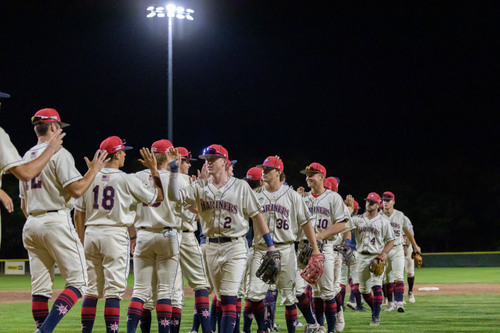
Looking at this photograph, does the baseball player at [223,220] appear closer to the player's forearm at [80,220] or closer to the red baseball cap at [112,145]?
the red baseball cap at [112,145]

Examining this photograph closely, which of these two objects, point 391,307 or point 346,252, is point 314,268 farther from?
point 391,307

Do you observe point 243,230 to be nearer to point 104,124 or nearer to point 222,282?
point 222,282

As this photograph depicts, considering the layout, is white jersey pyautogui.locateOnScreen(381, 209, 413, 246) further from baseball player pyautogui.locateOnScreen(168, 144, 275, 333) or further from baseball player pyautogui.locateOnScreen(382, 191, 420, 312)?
baseball player pyautogui.locateOnScreen(168, 144, 275, 333)

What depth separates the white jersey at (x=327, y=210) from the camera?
8.15 metres

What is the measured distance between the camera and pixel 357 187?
4788 centimetres

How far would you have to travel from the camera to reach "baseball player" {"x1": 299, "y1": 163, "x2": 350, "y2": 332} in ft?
25.6

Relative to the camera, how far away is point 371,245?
10031 millimetres

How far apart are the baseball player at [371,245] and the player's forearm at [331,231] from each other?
4.07 ft

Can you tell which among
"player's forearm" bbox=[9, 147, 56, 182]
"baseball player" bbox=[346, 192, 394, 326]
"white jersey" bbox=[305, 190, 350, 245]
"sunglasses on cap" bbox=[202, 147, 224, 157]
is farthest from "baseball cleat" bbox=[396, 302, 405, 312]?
"player's forearm" bbox=[9, 147, 56, 182]

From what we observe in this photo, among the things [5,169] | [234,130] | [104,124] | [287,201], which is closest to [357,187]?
[234,130]

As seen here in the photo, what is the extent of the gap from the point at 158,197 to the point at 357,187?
4278cm

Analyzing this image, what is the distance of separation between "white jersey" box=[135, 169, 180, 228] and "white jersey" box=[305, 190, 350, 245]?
239 cm

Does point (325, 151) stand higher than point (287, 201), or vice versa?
point (325, 151)

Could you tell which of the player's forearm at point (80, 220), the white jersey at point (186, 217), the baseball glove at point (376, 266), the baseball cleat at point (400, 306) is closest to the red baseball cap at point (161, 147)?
the white jersey at point (186, 217)
